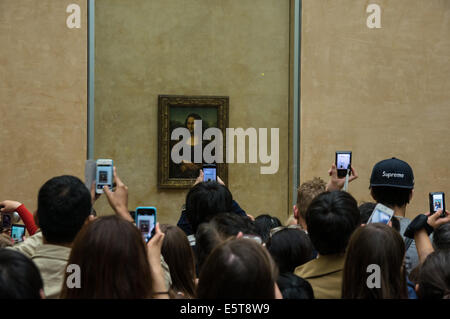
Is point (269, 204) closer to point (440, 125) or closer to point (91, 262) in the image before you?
point (440, 125)

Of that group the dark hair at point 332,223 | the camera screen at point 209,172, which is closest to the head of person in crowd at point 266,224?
the camera screen at point 209,172

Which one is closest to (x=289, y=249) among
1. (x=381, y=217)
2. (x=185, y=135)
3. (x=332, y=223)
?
(x=332, y=223)

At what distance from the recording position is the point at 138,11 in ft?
31.0

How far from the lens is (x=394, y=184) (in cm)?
421

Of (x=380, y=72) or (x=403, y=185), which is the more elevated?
(x=380, y=72)

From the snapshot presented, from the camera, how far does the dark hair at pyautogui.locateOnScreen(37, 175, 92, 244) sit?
2.90 meters

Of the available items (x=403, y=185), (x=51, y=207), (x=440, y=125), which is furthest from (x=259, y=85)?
(x=51, y=207)

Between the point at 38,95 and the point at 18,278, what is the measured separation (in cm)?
710

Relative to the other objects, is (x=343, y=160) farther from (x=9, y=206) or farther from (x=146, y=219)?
(x=9, y=206)

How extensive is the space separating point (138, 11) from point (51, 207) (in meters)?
7.18

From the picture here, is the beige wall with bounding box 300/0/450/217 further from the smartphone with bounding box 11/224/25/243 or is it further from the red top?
the red top
